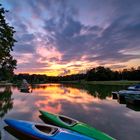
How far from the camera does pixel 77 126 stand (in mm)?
12594

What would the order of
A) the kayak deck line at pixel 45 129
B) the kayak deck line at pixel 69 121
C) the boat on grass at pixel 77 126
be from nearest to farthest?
the kayak deck line at pixel 45 129 < the boat on grass at pixel 77 126 < the kayak deck line at pixel 69 121

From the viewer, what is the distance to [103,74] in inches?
6029

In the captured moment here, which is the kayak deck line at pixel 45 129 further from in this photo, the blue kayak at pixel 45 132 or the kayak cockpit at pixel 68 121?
the kayak cockpit at pixel 68 121

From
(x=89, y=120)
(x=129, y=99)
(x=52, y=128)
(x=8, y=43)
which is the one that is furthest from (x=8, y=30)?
(x=52, y=128)

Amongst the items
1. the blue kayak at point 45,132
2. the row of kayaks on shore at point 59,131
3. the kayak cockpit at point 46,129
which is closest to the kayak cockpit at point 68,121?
the row of kayaks on shore at point 59,131

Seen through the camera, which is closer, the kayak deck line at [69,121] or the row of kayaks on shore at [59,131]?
the row of kayaks on shore at [59,131]

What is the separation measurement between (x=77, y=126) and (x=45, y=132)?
1.84 metres

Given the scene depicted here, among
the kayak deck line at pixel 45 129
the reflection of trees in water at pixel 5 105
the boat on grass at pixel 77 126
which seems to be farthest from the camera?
the reflection of trees in water at pixel 5 105

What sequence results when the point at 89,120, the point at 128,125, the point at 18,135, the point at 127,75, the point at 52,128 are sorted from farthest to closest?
the point at 127,75 < the point at 89,120 < the point at 128,125 < the point at 18,135 < the point at 52,128

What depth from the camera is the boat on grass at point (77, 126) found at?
1130cm

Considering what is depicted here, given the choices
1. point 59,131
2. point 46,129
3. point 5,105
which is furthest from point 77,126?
point 5,105

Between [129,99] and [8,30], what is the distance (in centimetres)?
1736

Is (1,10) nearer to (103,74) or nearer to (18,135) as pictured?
(18,135)

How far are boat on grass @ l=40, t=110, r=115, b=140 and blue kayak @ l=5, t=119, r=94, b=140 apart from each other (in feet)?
3.34
